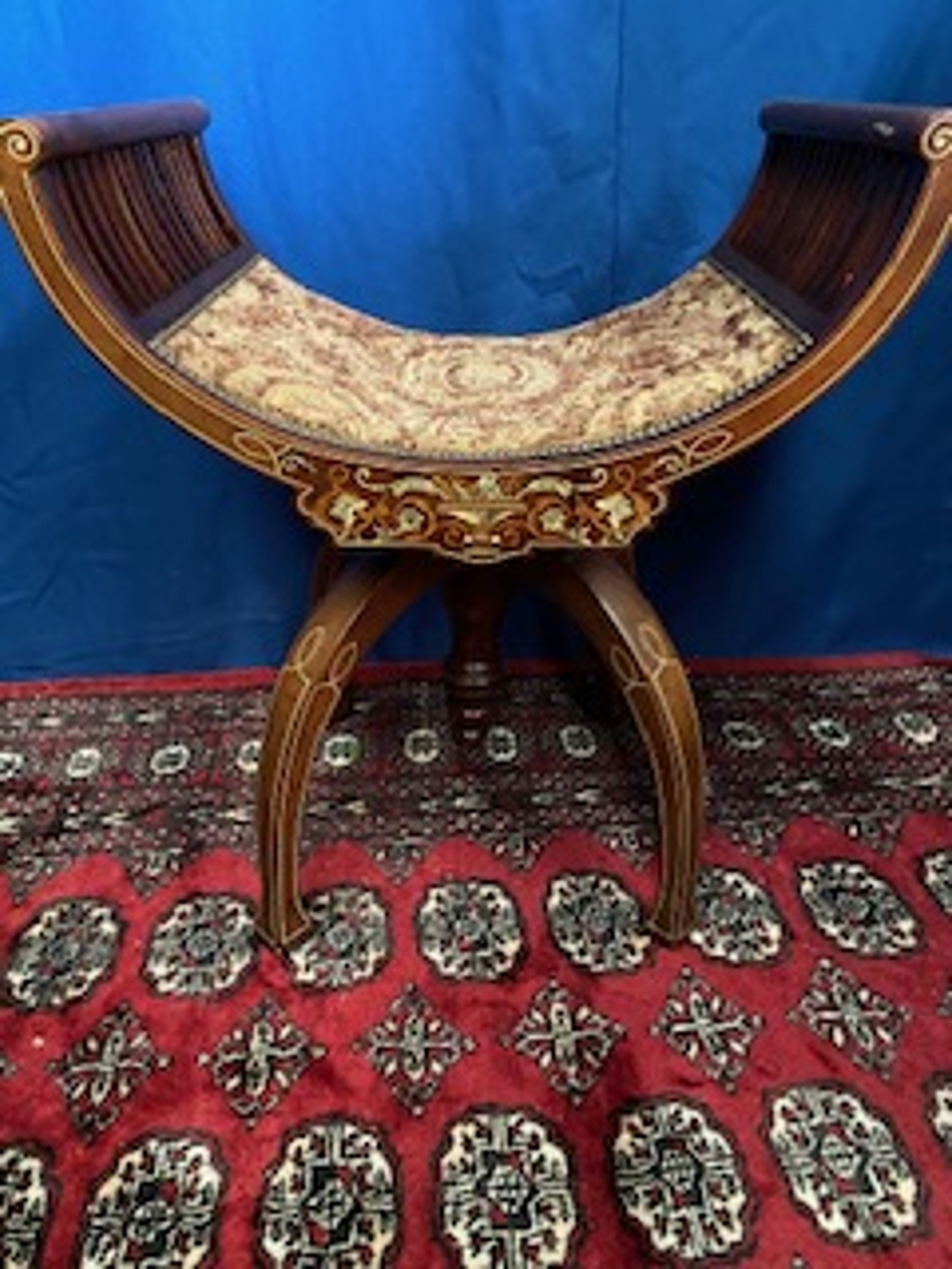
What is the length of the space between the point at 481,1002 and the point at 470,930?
0.09 m

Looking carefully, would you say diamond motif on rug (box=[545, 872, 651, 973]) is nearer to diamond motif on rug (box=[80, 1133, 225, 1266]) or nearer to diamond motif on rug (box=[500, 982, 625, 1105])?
diamond motif on rug (box=[500, 982, 625, 1105])

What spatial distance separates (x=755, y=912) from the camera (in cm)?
104

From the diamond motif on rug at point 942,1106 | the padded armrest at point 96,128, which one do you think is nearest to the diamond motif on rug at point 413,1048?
the diamond motif on rug at point 942,1106

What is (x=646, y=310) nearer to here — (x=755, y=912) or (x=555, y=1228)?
(x=755, y=912)

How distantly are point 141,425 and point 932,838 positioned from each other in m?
1.08

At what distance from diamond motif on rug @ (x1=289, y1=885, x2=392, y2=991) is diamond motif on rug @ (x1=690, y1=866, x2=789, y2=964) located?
0.32m

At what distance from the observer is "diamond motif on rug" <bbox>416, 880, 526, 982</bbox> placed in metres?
0.98

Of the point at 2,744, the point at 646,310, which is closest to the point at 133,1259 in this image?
the point at 2,744

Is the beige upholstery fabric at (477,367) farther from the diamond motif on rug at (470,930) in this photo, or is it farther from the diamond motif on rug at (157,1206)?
the diamond motif on rug at (157,1206)

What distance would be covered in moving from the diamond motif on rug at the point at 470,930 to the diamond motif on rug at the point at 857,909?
31 centimetres

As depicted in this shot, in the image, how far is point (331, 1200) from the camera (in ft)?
2.53

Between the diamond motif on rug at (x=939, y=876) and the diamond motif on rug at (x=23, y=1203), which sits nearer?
the diamond motif on rug at (x=23, y=1203)

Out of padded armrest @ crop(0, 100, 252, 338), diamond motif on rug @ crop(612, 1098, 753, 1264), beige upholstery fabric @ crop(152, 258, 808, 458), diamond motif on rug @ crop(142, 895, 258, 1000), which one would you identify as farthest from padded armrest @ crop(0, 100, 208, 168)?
diamond motif on rug @ crop(612, 1098, 753, 1264)

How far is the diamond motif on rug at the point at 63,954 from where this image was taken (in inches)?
37.6
